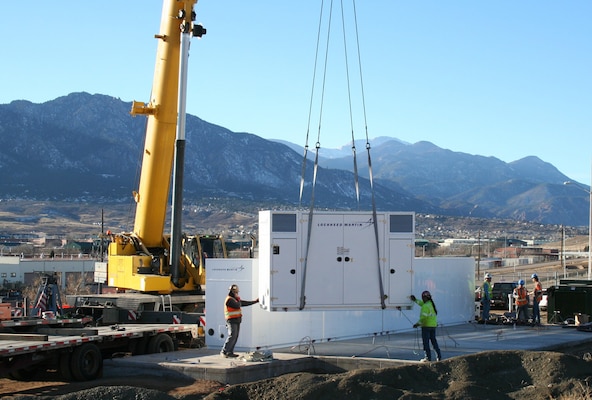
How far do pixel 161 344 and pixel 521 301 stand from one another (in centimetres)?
1140

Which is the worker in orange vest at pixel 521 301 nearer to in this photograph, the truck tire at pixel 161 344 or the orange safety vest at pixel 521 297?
the orange safety vest at pixel 521 297

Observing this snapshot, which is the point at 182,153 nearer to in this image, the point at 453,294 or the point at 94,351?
the point at 94,351

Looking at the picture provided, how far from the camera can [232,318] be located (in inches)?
710

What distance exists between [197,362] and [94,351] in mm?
2006

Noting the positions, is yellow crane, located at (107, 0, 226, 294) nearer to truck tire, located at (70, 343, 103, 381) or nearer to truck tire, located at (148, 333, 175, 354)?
truck tire, located at (148, 333, 175, 354)

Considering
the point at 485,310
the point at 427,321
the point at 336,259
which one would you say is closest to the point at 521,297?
the point at 485,310

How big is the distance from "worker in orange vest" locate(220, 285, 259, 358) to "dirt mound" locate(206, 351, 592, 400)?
252 centimetres

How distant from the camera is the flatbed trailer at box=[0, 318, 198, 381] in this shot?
657 inches

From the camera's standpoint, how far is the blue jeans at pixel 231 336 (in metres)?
18.1

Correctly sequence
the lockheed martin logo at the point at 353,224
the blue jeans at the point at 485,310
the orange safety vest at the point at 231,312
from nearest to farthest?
the orange safety vest at the point at 231,312 → the lockheed martin logo at the point at 353,224 → the blue jeans at the point at 485,310

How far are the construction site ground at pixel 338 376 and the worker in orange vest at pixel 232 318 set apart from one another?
0.88 ft

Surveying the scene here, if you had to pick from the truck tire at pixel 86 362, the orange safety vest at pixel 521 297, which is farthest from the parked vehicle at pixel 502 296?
the truck tire at pixel 86 362

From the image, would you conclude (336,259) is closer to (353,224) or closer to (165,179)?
(353,224)

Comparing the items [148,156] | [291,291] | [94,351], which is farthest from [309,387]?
[148,156]
